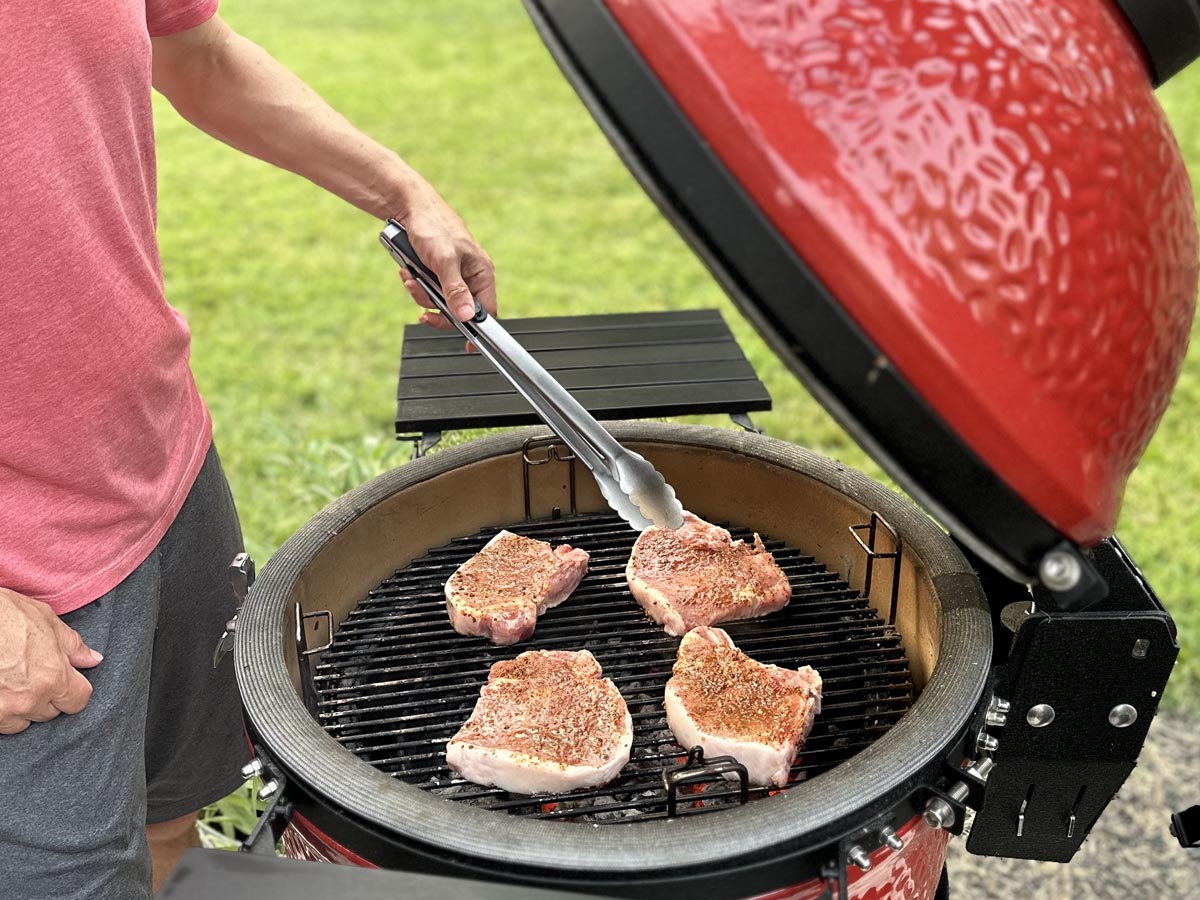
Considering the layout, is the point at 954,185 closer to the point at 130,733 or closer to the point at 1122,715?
the point at 1122,715

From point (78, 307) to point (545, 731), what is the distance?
1112 mm

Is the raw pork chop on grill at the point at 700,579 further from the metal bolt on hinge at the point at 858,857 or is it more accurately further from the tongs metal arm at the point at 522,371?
the metal bolt on hinge at the point at 858,857

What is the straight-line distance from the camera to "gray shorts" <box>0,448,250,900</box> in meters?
1.81

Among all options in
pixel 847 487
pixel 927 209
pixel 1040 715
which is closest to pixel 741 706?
pixel 1040 715

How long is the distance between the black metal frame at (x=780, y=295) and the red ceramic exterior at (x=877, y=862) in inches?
26.6

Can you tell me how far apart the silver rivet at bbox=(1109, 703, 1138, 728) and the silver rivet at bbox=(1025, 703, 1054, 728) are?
10cm

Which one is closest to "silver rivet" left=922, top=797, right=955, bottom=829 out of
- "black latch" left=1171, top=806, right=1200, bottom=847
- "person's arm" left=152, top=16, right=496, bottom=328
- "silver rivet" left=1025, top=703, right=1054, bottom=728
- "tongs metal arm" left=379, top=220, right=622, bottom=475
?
"silver rivet" left=1025, top=703, right=1054, bottom=728

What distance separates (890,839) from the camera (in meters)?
1.48

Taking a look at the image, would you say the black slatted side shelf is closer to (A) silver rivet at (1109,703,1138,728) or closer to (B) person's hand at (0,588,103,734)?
(B) person's hand at (0,588,103,734)

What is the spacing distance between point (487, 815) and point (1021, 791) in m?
0.98

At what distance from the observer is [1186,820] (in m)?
1.71

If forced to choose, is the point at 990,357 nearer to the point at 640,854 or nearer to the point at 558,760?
the point at 640,854

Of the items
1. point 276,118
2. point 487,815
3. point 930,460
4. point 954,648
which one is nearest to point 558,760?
point 487,815

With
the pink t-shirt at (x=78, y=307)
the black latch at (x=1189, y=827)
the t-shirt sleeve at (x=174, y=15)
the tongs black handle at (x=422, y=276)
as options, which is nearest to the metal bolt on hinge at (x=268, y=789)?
the pink t-shirt at (x=78, y=307)
